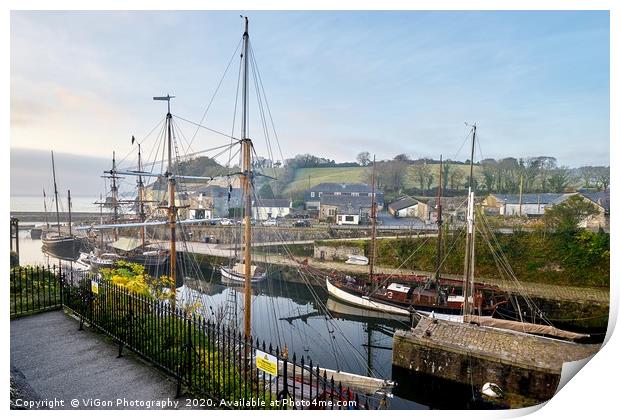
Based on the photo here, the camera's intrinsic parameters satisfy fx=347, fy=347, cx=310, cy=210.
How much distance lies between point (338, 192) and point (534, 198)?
38.1 feet

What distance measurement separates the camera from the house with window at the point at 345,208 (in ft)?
73.5

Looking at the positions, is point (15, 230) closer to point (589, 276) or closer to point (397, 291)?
point (397, 291)

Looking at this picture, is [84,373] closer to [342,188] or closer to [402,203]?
[402,203]

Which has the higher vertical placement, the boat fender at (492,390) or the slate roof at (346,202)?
the slate roof at (346,202)

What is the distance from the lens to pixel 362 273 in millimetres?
17125

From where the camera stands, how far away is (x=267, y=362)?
3230 millimetres

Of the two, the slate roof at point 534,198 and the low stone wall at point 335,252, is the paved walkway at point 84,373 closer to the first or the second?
the slate roof at point 534,198

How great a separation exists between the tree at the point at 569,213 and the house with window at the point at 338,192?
31.6 feet

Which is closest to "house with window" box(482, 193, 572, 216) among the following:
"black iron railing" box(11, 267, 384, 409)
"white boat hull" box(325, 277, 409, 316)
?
"white boat hull" box(325, 277, 409, 316)

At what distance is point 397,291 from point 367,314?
1467 mm

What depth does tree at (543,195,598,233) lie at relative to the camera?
35.6 ft

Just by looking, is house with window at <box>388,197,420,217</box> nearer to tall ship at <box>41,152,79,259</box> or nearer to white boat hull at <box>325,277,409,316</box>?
white boat hull at <box>325,277,409,316</box>

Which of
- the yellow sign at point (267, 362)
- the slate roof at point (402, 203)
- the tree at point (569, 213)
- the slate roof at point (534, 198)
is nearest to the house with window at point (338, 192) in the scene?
the slate roof at point (402, 203)

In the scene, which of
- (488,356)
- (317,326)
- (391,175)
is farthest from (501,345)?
(391,175)
